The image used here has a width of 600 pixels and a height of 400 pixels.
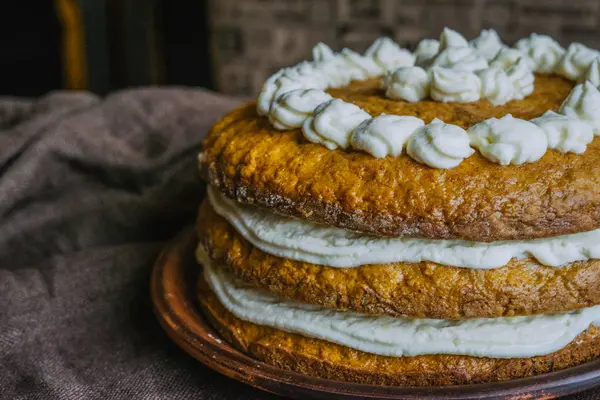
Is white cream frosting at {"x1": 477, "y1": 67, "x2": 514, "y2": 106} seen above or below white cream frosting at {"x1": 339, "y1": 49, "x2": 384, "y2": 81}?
above

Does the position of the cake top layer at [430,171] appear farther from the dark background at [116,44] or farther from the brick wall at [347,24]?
the dark background at [116,44]

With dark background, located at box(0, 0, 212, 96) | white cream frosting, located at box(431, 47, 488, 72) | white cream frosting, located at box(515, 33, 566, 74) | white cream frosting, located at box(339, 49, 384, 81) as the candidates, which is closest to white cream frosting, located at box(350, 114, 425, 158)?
white cream frosting, located at box(431, 47, 488, 72)

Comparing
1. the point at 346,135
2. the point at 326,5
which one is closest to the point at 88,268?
the point at 346,135

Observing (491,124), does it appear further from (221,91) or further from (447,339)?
(221,91)

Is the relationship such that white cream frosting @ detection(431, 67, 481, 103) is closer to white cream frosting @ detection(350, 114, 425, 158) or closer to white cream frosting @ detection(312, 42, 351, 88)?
white cream frosting @ detection(350, 114, 425, 158)

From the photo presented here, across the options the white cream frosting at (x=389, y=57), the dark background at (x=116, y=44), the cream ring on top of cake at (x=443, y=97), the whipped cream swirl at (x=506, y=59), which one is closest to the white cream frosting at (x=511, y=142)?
the cream ring on top of cake at (x=443, y=97)

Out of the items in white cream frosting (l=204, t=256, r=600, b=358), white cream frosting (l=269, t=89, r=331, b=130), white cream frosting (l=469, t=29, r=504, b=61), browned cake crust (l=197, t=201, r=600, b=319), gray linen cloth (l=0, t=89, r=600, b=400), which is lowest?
gray linen cloth (l=0, t=89, r=600, b=400)

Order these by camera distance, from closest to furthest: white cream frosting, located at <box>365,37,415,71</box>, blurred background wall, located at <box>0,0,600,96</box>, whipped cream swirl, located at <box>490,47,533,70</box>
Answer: whipped cream swirl, located at <box>490,47,533,70</box>, white cream frosting, located at <box>365,37,415,71</box>, blurred background wall, located at <box>0,0,600,96</box>
